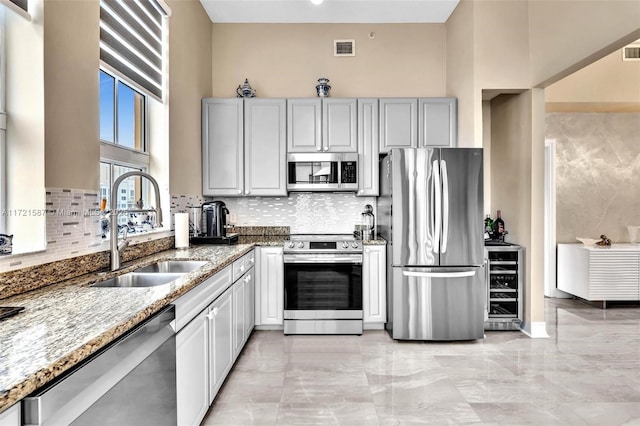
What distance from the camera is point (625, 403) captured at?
242 cm

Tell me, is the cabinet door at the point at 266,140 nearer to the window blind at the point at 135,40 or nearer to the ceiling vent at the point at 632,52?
the window blind at the point at 135,40

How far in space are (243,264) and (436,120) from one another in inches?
99.1

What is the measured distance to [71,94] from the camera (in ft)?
6.42

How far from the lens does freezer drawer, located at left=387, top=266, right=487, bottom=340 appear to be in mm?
3453

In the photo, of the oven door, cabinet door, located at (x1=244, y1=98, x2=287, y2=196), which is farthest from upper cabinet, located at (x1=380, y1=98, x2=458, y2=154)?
the oven door

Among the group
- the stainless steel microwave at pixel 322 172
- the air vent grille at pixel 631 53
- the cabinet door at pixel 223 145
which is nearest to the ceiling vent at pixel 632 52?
the air vent grille at pixel 631 53

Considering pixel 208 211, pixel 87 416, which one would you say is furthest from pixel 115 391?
pixel 208 211

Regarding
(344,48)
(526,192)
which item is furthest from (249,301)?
(344,48)

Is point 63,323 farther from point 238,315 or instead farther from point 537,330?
point 537,330

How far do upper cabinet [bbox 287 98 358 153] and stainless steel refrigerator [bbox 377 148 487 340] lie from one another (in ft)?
2.49

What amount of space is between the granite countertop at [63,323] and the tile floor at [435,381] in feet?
3.49

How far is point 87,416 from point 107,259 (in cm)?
140

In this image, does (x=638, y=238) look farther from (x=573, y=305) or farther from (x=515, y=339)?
(x=515, y=339)

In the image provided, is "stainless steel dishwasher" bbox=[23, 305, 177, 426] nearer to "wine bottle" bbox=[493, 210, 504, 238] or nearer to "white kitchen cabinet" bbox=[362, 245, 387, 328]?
"white kitchen cabinet" bbox=[362, 245, 387, 328]
